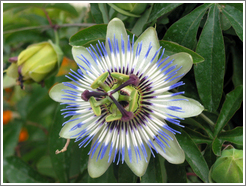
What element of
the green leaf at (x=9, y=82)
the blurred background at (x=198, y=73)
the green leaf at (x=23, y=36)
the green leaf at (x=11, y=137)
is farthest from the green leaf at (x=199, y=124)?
the green leaf at (x=11, y=137)

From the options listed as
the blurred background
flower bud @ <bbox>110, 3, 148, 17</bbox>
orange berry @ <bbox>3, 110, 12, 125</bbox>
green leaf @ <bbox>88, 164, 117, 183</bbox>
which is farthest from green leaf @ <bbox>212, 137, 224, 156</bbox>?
orange berry @ <bbox>3, 110, 12, 125</bbox>

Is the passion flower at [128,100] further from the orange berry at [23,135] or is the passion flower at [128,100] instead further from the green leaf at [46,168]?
the orange berry at [23,135]

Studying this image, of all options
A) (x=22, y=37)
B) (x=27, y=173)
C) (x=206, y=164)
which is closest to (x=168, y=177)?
(x=206, y=164)

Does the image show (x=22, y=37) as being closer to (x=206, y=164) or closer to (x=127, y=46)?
(x=127, y=46)

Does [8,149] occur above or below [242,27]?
below

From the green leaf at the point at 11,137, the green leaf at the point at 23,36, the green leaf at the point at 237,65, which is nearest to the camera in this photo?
the green leaf at the point at 237,65

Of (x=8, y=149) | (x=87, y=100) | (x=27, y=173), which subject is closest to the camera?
(x=87, y=100)
